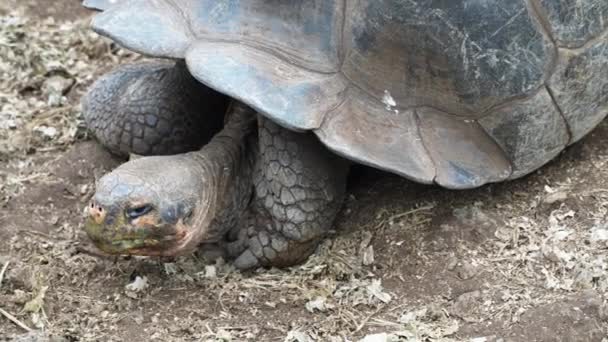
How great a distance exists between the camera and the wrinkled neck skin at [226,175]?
4.12 m

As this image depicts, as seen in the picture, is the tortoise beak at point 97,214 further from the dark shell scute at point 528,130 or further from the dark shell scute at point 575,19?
the dark shell scute at point 575,19

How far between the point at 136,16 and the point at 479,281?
180 centimetres

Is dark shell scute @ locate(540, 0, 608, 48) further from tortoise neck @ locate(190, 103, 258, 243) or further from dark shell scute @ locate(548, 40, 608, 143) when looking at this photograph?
tortoise neck @ locate(190, 103, 258, 243)

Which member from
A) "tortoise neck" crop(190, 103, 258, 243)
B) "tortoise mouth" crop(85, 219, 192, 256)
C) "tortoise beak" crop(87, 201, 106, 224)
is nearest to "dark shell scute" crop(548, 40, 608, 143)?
"tortoise neck" crop(190, 103, 258, 243)

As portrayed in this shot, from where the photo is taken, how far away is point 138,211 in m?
3.75

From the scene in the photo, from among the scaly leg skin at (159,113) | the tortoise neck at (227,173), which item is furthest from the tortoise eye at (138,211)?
the scaly leg skin at (159,113)

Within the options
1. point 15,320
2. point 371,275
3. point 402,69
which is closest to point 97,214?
point 15,320

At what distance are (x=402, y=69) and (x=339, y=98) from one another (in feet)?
0.92

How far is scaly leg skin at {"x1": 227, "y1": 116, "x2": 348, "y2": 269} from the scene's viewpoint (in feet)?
13.6

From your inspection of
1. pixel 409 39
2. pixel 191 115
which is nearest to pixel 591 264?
pixel 409 39

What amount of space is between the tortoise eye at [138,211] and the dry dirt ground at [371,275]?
0.46 metres

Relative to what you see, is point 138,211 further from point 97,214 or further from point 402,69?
Answer: point 402,69

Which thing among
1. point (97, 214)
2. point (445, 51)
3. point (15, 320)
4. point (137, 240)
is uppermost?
point (445, 51)

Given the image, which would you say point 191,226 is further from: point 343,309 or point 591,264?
point 591,264
